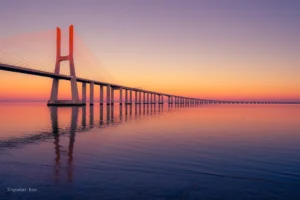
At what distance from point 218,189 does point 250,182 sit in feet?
3.91

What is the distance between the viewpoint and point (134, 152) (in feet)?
37.4

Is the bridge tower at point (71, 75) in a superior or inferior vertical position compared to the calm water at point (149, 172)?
superior


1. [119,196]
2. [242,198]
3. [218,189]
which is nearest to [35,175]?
[119,196]

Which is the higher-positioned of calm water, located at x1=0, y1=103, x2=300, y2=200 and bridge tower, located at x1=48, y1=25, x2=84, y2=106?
bridge tower, located at x1=48, y1=25, x2=84, y2=106

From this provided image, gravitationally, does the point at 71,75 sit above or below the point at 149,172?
above

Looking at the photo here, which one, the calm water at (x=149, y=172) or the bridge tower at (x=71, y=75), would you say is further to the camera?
the bridge tower at (x=71, y=75)

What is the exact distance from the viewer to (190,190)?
6.30 m

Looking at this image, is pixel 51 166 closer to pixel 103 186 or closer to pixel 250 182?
pixel 103 186

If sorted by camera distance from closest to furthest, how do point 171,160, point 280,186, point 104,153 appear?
point 280,186, point 171,160, point 104,153

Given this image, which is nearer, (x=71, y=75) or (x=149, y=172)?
(x=149, y=172)

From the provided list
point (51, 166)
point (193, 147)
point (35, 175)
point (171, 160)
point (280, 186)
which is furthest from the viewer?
point (193, 147)

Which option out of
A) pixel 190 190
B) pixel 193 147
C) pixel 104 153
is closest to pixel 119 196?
pixel 190 190

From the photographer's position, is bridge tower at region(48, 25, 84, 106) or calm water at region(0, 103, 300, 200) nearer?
calm water at region(0, 103, 300, 200)

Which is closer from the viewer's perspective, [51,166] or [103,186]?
[103,186]
